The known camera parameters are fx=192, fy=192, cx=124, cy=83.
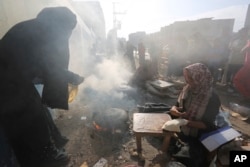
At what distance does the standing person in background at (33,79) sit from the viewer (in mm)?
2342

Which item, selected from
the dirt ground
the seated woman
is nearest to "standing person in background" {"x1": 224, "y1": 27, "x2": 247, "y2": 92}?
the dirt ground

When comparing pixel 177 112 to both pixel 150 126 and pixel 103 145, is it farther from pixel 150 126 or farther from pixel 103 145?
pixel 103 145

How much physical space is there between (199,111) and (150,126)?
92 cm

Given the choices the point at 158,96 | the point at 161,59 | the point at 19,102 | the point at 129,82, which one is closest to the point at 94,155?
the point at 19,102

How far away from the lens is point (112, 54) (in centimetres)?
1351

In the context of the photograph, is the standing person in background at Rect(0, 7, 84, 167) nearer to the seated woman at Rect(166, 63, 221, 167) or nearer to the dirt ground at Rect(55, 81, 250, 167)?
the dirt ground at Rect(55, 81, 250, 167)

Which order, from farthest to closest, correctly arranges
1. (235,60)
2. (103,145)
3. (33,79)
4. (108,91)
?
(235,60) < (108,91) < (103,145) < (33,79)

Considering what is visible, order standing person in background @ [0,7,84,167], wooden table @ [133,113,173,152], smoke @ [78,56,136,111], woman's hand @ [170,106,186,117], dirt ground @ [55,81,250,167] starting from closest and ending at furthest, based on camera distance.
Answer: standing person in background @ [0,7,84,167]
wooden table @ [133,113,173,152]
woman's hand @ [170,106,186,117]
dirt ground @ [55,81,250,167]
smoke @ [78,56,136,111]

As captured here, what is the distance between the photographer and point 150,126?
3.63 metres

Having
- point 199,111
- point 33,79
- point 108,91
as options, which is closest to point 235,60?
point 108,91

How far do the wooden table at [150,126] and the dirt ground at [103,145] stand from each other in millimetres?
276

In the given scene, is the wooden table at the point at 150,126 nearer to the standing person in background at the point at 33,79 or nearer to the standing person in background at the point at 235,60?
the standing person in background at the point at 33,79

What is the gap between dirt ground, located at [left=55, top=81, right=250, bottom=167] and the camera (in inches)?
150

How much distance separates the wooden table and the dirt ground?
28 centimetres
